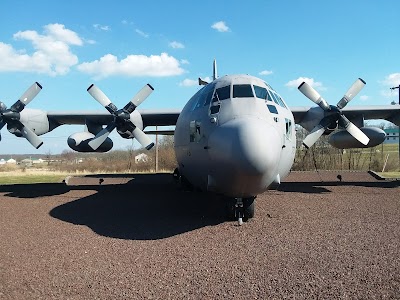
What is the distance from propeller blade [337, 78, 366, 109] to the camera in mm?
16469

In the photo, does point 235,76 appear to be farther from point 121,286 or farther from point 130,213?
point 121,286

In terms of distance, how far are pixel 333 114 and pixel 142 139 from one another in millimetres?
8476

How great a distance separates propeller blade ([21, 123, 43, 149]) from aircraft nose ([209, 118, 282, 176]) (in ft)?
37.5

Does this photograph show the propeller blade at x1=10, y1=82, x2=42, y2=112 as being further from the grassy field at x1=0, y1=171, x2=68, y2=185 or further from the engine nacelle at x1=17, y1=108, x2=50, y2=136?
the grassy field at x1=0, y1=171, x2=68, y2=185

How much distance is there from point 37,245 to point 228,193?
4362 millimetres

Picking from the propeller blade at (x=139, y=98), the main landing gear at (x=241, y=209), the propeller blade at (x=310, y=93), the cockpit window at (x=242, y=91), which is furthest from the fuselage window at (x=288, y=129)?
the propeller blade at (x=139, y=98)

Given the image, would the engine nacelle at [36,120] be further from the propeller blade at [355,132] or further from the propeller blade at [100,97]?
the propeller blade at [355,132]

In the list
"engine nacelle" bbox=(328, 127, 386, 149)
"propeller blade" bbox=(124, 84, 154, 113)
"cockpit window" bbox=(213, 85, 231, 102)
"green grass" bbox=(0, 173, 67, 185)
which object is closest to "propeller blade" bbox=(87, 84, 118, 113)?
"propeller blade" bbox=(124, 84, 154, 113)

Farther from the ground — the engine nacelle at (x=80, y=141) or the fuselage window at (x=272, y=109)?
the fuselage window at (x=272, y=109)

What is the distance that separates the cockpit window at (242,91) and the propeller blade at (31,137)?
10.9 m

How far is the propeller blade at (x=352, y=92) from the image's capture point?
16.5 m

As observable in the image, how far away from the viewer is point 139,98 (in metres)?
16.8

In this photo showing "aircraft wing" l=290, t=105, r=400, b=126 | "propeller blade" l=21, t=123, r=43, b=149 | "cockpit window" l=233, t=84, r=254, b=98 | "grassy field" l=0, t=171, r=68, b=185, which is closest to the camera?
"cockpit window" l=233, t=84, r=254, b=98

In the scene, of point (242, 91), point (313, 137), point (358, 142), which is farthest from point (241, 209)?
point (358, 142)
